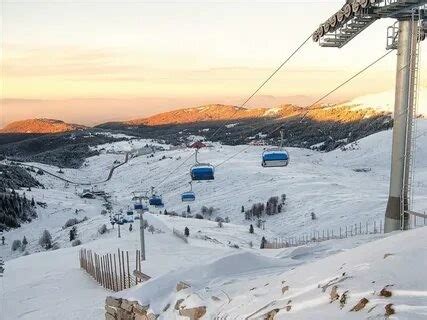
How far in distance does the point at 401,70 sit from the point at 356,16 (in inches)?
86.1

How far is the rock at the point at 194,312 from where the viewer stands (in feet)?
29.6

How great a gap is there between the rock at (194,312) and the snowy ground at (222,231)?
20 centimetres

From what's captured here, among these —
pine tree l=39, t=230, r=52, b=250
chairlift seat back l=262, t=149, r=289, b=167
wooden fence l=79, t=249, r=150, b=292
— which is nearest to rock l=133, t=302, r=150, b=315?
wooden fence l=79, t=249, r=150, b=292

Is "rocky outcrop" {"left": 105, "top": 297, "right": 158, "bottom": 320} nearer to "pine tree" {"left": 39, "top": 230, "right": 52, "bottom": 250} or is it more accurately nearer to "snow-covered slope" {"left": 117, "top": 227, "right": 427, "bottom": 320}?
"snow-covered slope" {"left": 117, "top": 227, "right": 427, "bottom": 320}

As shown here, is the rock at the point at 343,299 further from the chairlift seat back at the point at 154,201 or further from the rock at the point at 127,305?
the chairlift seat back at the point at 154,201

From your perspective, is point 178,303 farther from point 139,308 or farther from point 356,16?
point 356,16

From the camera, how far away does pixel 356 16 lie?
1555 cm

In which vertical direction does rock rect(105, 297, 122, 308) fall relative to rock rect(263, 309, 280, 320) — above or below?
below

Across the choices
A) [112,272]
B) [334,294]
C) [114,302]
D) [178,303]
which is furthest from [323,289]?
[112,272]

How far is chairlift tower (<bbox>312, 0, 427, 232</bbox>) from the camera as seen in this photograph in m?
15.0

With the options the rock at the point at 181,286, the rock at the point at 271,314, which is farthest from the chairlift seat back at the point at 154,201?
the rock at the point at 271,314

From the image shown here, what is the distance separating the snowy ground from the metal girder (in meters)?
6.80

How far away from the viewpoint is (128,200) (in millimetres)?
84125

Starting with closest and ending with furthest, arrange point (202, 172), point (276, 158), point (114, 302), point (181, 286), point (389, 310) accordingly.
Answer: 1. point (389, 310)
2. point (181, 286)
3. point (114, 302)
4. point (276, 158)
5. point (202, 172)
